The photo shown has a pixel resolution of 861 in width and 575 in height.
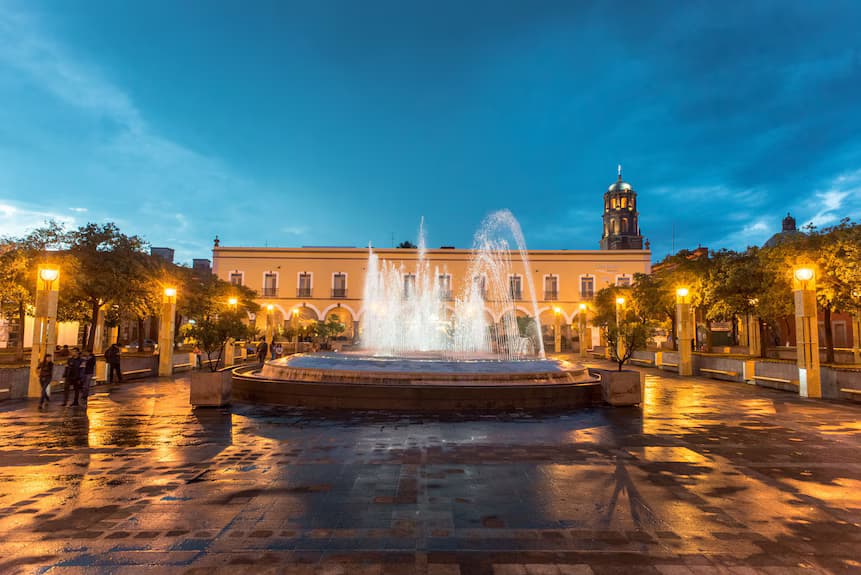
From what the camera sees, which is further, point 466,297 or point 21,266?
point 466,297

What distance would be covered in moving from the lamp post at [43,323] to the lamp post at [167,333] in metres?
4.95

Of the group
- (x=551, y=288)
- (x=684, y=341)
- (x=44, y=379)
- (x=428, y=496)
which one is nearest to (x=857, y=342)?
(x=684, y=341)

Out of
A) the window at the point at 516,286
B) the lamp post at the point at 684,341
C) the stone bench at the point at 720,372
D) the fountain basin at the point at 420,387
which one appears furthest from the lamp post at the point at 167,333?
the window at the point at 516,286

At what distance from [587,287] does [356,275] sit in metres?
21.9

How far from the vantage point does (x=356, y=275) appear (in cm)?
4516

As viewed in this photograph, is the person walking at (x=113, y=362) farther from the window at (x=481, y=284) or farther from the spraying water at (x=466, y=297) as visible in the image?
the window at (x=481, y=284)

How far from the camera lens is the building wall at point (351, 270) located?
44.7 metres

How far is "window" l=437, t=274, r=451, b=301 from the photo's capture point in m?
44.8

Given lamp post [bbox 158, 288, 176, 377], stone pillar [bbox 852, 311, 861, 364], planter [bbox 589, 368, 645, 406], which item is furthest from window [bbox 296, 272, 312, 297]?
stone pillar [bbox 852, 311, 861, 364]

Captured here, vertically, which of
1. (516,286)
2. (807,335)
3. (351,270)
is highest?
(351,270)

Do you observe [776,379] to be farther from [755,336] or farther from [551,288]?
[551,288]

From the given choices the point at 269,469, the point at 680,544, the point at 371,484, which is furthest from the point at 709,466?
the point at 269,469

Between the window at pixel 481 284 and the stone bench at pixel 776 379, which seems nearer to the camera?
the stone bench at pixel 776 379

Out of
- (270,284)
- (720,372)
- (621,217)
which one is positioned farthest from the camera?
(621,217)
